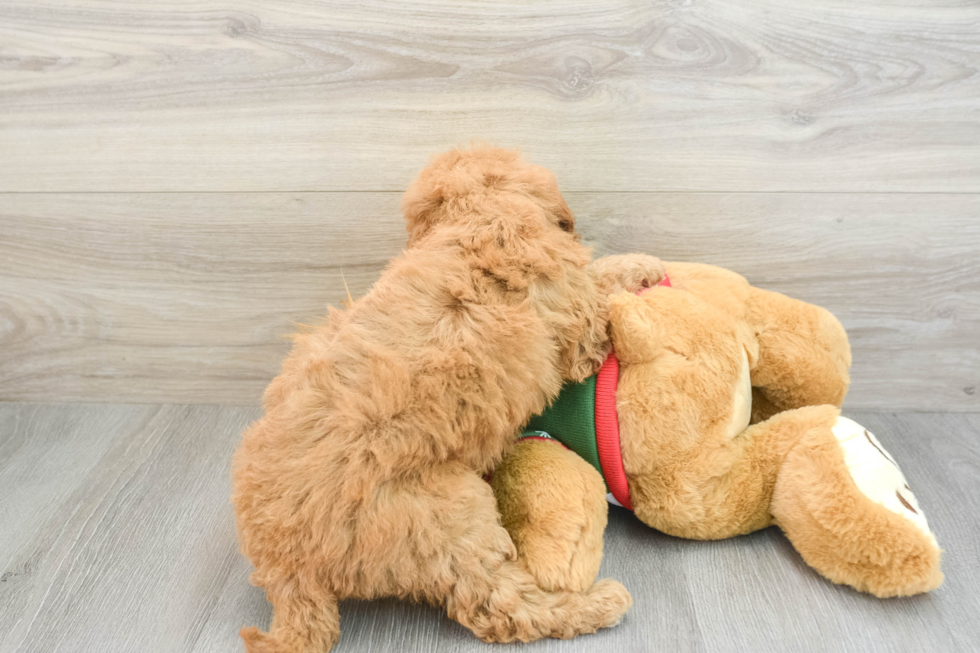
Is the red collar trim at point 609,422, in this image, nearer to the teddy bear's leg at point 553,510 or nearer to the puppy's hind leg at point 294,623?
the teddy bear's leg at point 553,510

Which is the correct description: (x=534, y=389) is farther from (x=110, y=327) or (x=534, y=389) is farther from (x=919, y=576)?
(x=110, y=327)

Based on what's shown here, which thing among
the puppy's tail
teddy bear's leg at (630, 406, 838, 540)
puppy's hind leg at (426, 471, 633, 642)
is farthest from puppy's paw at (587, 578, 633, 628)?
the puppy's tail

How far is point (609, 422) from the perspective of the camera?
2.58ft

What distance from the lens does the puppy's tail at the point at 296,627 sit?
0.65m

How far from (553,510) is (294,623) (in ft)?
0.93

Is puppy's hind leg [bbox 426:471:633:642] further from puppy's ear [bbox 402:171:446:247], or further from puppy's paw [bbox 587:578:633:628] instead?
puppy's ear [bbox 402:171:446:247]

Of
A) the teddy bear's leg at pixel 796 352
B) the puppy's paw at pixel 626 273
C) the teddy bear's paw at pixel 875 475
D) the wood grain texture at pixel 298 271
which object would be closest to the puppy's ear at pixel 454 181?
the puppy's paw at pixel 626 273

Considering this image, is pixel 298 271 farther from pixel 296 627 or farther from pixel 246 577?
pixel 296 627

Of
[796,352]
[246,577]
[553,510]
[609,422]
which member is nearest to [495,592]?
[553,510]

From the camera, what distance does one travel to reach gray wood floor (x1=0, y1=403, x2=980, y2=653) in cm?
73

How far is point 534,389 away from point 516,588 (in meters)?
0.20

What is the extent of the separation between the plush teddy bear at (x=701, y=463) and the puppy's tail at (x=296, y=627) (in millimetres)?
209

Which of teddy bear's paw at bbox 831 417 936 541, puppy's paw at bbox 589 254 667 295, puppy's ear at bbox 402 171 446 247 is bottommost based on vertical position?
teddy bear's paw at bbox 831 417 936 541

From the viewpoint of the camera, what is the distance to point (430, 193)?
75 cm
